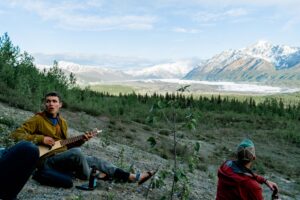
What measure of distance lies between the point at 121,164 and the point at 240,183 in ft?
17.7

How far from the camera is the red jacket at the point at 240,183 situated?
632cm

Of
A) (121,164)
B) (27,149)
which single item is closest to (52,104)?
(27,149)

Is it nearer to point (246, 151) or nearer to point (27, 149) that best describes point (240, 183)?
point (246, 151)

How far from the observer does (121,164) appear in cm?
1134

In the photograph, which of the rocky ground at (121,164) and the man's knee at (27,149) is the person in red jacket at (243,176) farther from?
the man's knee at (27,149)

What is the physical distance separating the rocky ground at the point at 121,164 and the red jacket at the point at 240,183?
250cm

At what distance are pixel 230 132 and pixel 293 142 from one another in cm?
495

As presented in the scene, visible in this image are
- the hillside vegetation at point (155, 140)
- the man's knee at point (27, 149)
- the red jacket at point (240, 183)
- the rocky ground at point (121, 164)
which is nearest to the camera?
the man's knee at point (27, 149)

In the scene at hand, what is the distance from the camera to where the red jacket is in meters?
6.32

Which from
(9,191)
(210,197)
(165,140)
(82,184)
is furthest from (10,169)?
(165,140)

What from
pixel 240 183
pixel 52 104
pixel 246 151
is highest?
pixel 52 104

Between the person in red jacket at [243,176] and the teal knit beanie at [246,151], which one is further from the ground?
the teal knit beanie at [246,151]

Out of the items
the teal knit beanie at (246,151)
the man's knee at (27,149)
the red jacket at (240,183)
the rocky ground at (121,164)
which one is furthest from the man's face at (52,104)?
the teal knit beanie at (246,151)

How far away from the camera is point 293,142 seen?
115 ft
